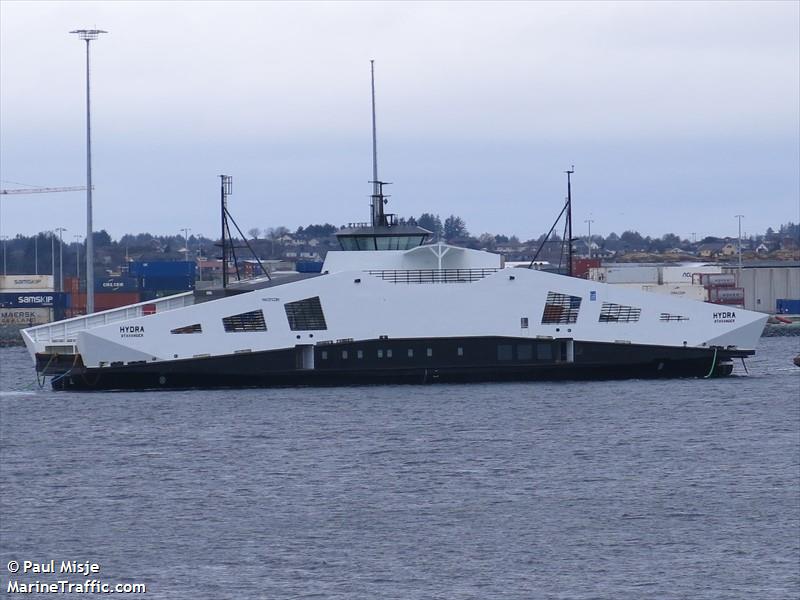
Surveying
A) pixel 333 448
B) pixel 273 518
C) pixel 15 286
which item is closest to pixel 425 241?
pixel 333 448

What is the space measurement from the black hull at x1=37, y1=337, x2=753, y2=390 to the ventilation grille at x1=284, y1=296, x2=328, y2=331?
0.86 m

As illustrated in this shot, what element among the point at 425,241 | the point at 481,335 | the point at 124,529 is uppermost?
the point at 425,241

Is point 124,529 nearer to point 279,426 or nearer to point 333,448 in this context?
point 333,448

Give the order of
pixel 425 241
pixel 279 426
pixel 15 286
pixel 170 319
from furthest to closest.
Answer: pixel 15 286, pixel 425 241, pixel 170 319, pixel 279 426

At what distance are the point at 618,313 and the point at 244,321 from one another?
495 inches

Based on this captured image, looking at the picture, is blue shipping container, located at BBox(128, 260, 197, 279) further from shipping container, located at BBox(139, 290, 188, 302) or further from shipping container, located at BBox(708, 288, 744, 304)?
shipping container, located at BBox(708, 288, 744, 304)

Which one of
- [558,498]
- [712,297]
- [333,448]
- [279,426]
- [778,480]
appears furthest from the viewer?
[712,297]

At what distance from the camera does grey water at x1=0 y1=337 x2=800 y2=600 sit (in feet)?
82.3

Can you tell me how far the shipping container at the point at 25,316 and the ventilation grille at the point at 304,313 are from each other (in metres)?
65.1

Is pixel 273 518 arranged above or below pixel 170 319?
below

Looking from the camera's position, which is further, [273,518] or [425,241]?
[425,241]

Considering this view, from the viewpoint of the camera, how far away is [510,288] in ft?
166

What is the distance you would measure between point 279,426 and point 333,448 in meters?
4.40

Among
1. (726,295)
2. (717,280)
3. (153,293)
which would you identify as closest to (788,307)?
(717,280)
